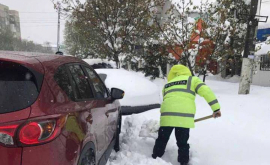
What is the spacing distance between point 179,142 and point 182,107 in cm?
53

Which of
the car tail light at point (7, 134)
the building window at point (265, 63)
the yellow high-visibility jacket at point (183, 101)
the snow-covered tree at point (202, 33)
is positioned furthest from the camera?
Result: the building window at point (265, 63)

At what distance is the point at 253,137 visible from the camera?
4227 mm

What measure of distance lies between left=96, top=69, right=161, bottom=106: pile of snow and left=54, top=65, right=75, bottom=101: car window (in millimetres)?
3406

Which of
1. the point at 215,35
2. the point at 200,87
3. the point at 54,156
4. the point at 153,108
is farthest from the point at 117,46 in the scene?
the point at 54,156

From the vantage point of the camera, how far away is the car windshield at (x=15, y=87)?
1582 mm

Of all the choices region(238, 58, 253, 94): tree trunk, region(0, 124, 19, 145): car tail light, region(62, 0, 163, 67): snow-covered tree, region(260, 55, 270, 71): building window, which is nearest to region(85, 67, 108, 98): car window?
region(0, 124, 19, 145): car tail light

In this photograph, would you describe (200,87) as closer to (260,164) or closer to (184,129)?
(184,129)

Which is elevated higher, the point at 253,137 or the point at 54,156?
the point at 54,156

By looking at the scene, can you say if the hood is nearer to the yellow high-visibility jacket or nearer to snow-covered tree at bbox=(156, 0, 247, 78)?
the yellow high-visibility jacket

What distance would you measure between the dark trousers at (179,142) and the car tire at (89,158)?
1.44 metres

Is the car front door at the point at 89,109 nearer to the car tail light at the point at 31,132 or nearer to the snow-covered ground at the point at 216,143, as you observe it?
the car tail light at the point at 31,132

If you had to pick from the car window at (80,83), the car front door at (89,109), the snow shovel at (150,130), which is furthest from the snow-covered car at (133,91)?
the car window at (80,83)

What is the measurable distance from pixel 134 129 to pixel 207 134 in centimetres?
132

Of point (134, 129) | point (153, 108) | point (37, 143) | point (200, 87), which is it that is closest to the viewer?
point (37, 143)
